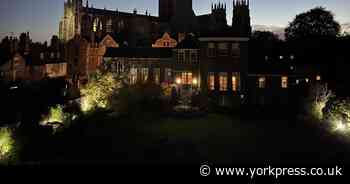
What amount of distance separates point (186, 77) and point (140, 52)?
33.6 ft

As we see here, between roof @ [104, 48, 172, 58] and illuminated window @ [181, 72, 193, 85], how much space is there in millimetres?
5241

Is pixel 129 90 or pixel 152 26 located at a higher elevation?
pixel 152 26

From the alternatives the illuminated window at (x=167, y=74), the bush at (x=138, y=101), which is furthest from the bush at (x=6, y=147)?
the illuminated window at (x=167, y=74)

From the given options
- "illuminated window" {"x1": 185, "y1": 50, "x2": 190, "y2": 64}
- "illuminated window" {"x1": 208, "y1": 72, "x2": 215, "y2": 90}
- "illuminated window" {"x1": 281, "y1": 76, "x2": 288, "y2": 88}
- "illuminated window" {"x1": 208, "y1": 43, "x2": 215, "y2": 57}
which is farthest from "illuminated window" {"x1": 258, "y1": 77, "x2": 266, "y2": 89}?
"illuminated window" {"x1": 185, "y1": 50, "x2": 190, "y2": 64}

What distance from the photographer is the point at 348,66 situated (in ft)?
111

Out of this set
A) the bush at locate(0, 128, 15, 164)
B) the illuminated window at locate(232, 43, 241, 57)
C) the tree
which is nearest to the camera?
the bush at locate(0, 128, 15, 164)

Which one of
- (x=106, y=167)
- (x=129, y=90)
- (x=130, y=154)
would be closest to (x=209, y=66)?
(x=129, y=90)

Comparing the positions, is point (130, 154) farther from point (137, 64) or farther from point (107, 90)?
point (137, 64)

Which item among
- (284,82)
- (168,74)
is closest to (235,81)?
(284,82)

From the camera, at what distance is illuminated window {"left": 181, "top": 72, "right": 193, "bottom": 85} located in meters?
39.2

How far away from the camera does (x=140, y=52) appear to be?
46.0 metres

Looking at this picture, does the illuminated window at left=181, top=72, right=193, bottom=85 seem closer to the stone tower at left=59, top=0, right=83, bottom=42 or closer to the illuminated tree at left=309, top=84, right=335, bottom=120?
the illuminated tree at left=309, top=84, right=335, bottom=120

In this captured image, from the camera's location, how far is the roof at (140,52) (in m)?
44.2

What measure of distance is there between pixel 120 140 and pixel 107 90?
1094cm
